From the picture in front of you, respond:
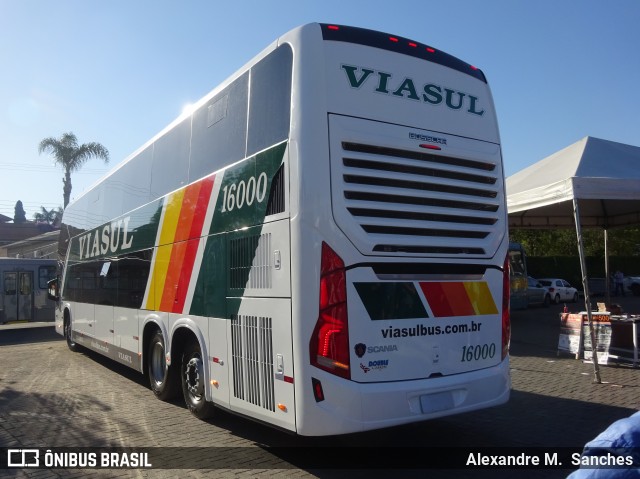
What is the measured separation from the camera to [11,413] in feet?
24.4

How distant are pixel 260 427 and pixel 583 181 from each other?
6.38 m

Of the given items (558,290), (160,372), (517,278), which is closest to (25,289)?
(160,372)

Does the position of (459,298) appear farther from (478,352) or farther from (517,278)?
(517,278)

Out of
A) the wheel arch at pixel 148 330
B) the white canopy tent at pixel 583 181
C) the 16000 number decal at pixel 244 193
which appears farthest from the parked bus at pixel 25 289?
the 16000 number decal at pixel 244 193

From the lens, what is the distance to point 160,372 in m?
8.09

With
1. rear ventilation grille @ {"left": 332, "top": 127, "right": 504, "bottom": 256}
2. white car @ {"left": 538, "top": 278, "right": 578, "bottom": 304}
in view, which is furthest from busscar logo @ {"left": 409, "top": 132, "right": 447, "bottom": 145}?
white car @ {"left": 538, "top": 278, "right": 578, "bottom": 304}

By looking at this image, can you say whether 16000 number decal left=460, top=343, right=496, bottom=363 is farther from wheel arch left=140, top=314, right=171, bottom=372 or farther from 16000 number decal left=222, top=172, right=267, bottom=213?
wheel arch left=140, top=314, right=171, bottom=372

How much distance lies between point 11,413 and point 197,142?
453 cm

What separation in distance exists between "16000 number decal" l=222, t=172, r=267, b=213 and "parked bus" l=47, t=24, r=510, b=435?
2 cm

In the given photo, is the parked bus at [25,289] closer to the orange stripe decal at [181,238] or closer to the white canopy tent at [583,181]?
the orange stripe decal at [181,238]

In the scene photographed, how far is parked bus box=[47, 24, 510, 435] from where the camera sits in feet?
14.9

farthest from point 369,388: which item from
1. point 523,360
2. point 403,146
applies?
point 523,360

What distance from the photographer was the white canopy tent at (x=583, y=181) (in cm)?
890

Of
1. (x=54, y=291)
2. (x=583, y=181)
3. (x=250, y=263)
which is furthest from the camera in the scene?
(x=54, y=291)
